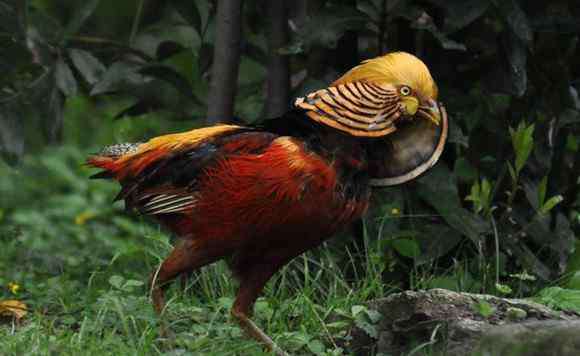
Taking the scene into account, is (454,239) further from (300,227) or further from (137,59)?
(137,59)

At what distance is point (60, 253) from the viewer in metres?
7.16

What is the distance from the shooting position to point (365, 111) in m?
4.55

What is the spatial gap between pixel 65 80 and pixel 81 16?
1.09ft

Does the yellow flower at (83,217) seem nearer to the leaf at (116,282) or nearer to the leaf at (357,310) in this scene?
the leaf at (116,282)

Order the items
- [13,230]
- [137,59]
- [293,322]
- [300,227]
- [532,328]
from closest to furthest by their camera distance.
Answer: [532,328], [300,227], [293,322], [137,59], [13,230]

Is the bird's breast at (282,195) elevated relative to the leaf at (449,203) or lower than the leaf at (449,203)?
elevated

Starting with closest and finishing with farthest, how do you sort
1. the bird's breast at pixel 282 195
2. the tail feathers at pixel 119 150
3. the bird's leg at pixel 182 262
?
the bird's breast at pixel 282 195 → the bird's leg at pixel 182 262 → the tail feathers at pixel 119 150

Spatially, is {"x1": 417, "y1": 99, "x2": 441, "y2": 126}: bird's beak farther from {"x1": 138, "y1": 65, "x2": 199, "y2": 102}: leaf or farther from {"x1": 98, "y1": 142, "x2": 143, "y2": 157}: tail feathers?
{"x1": 138, "y1": 65, "x2": 199, "y2": 102}: leaf

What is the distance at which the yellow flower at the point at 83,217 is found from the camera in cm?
860

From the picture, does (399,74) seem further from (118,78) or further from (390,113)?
(118,78)

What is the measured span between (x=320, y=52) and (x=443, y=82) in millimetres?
608

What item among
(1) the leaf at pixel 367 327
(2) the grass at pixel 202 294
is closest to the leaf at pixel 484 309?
(2) the grass at pixel 202 294

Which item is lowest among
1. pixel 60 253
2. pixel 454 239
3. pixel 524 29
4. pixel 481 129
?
pixel 60 253

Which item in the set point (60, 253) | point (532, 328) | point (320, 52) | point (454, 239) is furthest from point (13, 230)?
point (532, 328)
